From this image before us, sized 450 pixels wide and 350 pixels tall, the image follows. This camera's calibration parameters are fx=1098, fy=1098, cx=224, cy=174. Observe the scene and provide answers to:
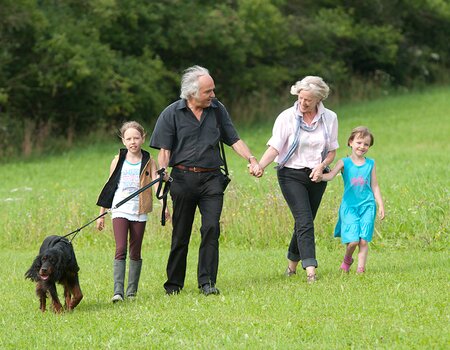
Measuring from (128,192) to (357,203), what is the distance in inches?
96.8

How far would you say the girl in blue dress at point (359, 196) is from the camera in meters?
11.7

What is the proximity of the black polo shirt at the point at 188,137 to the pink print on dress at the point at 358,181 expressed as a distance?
1537 mm

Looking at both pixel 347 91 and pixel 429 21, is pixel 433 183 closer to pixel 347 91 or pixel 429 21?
pixel 347 91

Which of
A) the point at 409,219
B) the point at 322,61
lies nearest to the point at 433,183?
the point at 409,219

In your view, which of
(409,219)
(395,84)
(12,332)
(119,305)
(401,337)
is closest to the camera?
(401,337)

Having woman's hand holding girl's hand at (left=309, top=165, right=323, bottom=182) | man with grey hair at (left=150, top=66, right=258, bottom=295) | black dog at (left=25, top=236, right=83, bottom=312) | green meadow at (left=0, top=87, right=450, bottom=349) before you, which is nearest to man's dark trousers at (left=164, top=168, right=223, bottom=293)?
man with grey hair at (left=150, top=66, right=258, bottom=295)

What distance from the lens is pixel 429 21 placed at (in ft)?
163

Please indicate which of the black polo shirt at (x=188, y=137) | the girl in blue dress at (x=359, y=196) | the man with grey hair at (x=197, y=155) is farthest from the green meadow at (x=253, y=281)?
the black polo shirt at (x=188, y=137)

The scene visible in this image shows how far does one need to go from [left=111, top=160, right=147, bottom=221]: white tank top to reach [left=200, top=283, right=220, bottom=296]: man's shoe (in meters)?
0.93

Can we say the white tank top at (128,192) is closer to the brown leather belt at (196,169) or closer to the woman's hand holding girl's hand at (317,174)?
the brown leather belt at (196,169)

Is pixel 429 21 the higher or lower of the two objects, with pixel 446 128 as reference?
higher

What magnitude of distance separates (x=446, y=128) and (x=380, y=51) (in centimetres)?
1188

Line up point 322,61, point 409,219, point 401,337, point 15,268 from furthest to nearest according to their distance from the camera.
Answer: point 322,61, point 409,219, point 15,268, point 401,337

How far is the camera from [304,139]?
452 inches
